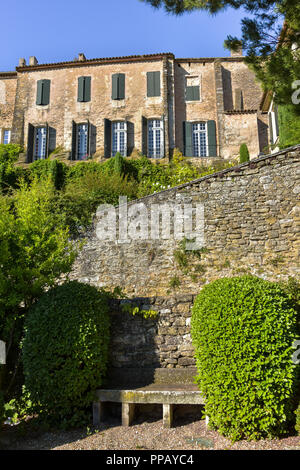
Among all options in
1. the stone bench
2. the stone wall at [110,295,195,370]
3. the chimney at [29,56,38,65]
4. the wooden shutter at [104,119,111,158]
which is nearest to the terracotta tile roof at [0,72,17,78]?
the chimney at [29,56,38,65]

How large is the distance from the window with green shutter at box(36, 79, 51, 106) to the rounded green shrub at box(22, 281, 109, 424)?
18.6 meters

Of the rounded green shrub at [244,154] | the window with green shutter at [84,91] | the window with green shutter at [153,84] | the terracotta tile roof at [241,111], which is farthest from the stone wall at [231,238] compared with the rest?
the window with green shutter at [84,91]

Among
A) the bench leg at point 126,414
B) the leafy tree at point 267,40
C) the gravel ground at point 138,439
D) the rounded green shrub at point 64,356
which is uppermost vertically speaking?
the leafy tree at point 267,40

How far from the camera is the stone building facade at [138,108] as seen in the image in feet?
66.2

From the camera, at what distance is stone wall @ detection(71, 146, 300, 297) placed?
327 inches

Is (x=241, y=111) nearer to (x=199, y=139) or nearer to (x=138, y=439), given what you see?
(x=199, y=139)

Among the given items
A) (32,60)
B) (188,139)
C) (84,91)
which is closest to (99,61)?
(84,91)

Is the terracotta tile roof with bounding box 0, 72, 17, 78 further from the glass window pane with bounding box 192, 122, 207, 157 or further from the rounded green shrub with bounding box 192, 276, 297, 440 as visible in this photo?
the rounded green shrub with bounding box 192, 276, 297, 440

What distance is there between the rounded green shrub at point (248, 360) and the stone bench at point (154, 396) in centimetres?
39

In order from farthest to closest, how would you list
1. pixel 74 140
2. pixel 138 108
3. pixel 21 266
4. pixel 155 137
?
pixel 138 108
pixel 74 140
pixel 155 137
pixel 21 266

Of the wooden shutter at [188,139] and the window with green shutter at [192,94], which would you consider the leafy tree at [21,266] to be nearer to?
the wooden shutter at [188,139]

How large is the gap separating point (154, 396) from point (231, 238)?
4576mm

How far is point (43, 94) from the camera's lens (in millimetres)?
21344

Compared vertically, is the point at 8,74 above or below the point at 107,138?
above
